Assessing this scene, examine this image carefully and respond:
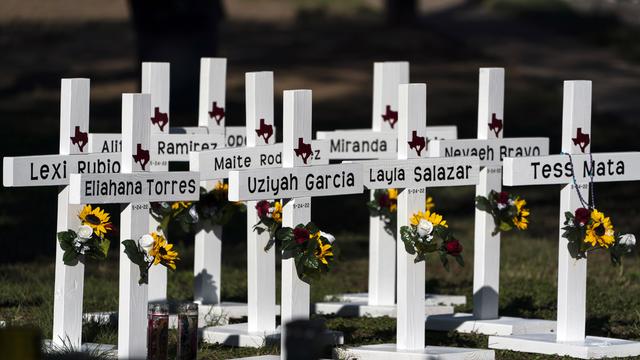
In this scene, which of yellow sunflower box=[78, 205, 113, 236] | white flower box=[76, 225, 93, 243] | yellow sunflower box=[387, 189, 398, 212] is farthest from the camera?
yellow sunflower box=[387, 189, 398, 212]

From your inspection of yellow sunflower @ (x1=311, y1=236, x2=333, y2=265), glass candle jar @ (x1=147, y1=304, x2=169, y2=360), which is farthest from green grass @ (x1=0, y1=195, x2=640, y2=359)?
yellow sunflower @ (x1=311, y1=236, x2=333, y2=265)

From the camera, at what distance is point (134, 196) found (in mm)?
7773

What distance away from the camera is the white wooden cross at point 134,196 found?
775 centimetres

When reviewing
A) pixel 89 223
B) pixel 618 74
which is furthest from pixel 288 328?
pixel 618 74

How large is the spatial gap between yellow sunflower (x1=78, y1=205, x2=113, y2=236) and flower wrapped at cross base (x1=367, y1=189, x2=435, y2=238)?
93.9 inches

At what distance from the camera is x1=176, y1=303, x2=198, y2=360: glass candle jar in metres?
8.01

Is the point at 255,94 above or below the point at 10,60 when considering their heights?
below

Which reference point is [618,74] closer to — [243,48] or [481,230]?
[243,48]

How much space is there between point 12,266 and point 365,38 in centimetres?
2228

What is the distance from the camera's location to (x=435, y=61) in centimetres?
2858

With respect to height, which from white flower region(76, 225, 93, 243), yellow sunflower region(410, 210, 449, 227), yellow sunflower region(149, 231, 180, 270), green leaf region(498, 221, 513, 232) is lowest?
yellow sunflower region(149, 231, 180, 270)

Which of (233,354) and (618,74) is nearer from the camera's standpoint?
(233,354)

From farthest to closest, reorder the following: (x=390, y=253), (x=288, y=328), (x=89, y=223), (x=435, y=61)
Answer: (x=435, y=61) < (x=390, y=253) < (x=89, y=223) < (x=288, y=328)

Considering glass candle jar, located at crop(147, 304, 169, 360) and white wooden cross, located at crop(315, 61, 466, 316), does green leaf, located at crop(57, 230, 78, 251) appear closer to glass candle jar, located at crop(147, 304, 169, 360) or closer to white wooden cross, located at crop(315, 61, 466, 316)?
glass candle jar, located at crop(147, 304, 169, 360)
